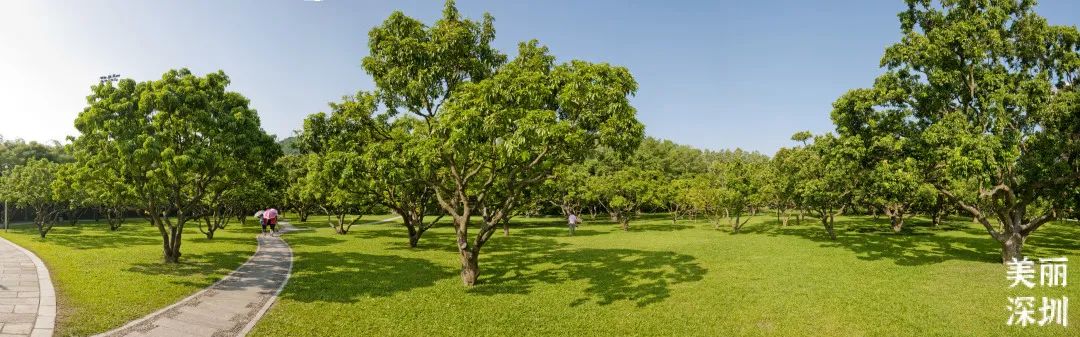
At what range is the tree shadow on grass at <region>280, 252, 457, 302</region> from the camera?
57.6 ft

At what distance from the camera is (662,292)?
18.3 m

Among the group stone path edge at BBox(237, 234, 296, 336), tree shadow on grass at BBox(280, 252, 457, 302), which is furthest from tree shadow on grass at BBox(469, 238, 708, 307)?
stone path edge at BBox(237, 234, 296, 336)

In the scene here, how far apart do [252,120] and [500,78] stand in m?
13.0

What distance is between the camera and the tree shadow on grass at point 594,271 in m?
18.4

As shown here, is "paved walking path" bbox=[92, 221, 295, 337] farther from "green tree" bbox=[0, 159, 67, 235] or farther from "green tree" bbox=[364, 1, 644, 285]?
"green tree" bbox=[0, 159, 67, 235]

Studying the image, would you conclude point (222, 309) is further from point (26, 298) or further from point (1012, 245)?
point (1012, 245)

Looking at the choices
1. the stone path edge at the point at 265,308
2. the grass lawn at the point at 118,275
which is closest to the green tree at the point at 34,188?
the grass lawn at the point at 118,275

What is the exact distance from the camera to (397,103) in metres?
20.3

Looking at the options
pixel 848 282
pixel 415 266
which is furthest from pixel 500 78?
pixel 848 282

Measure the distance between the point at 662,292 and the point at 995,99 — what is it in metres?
16.4

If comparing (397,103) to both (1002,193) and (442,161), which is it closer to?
(442,161)

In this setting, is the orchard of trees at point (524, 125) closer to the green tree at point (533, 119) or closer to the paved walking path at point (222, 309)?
the green tree at point (533, 119)

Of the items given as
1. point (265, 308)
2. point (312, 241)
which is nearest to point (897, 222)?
point (312, 241)

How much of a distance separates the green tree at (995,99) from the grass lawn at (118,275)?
93.7ft
